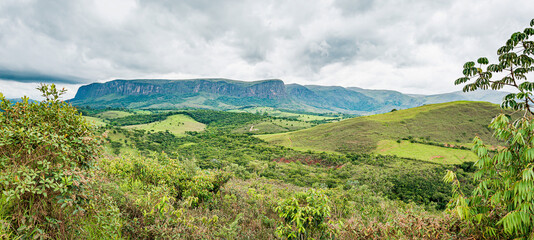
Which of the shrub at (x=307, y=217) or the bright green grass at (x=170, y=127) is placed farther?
the bright green grass at (x=170, y=127)

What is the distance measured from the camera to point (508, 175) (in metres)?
4.12

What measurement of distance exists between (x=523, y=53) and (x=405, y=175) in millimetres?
49129

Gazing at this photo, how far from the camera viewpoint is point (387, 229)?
194 inches

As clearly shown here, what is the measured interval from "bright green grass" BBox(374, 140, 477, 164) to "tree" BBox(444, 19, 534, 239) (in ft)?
223

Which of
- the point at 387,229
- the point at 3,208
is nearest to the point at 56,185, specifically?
the point at 3,208

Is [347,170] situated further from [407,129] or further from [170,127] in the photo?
[170,127]

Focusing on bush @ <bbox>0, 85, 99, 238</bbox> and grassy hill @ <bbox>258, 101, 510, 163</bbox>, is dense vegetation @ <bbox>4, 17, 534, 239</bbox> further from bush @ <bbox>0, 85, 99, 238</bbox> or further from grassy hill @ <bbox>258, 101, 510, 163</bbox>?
grassy hill @ <bbox>258, 101, 510, 163</bbox>

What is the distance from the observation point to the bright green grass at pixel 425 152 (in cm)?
5916

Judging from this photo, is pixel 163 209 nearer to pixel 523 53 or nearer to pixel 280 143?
pixel 523 53

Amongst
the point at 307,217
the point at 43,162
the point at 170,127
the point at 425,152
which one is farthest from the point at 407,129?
the point at 170,127

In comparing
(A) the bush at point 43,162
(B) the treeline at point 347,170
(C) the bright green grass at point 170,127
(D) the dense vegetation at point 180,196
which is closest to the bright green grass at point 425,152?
(B) the treeline at point 347,170

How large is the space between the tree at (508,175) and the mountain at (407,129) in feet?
242

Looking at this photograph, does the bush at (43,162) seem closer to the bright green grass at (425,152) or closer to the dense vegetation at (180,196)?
the dense vegetation at (180,196)

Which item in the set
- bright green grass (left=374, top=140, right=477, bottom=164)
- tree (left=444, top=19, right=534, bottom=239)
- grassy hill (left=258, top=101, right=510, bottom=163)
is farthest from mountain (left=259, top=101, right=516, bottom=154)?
tree (left=444, top=19, right=534, bottom=239)
